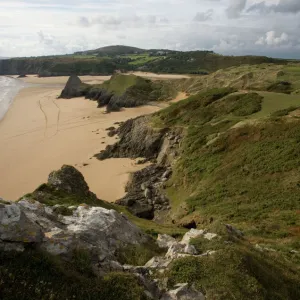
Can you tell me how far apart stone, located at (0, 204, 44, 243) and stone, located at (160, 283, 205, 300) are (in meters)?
4.04

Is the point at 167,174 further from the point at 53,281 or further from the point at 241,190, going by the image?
the point at 53,281

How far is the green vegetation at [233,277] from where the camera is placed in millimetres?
9023

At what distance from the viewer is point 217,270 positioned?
9.72m

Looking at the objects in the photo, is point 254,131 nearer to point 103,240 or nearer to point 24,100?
point 103,240

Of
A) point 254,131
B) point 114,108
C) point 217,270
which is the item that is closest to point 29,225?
point 217,270

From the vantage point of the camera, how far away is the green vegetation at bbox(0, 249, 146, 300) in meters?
7.31

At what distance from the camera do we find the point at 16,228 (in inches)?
353

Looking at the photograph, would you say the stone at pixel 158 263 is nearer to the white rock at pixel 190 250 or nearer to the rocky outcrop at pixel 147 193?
the white rock at pixel 190 250

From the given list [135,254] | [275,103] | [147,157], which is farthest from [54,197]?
[275,103]

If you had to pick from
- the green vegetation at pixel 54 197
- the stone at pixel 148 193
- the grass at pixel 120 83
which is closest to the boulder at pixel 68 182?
the green vegetation at pixel 54 197

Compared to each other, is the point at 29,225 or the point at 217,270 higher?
the point at 29,225

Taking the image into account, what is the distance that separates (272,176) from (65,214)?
16.8m

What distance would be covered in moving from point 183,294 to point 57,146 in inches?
1707

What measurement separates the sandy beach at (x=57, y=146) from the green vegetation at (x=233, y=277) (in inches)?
850
